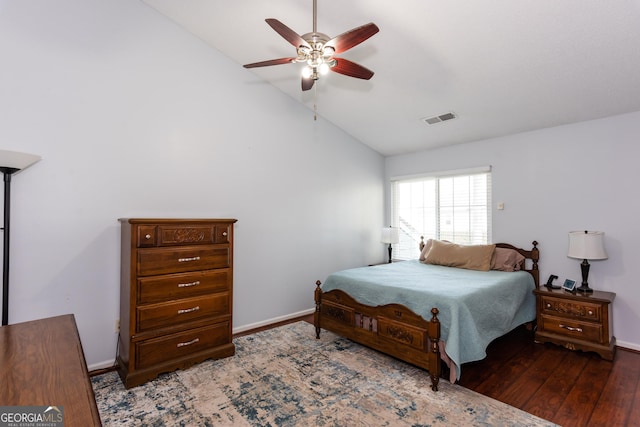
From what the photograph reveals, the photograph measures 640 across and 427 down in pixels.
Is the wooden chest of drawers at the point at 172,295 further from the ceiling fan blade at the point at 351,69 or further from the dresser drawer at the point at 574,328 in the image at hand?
the dresser drawer at the point at 574,328

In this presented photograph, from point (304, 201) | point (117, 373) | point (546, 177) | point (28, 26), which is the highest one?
point (28, 26)

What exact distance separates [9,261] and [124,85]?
5.51ft

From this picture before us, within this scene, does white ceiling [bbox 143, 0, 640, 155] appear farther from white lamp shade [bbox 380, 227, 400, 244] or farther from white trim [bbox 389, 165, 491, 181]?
white lamp shade [bbox 380, 227, 400, 244]

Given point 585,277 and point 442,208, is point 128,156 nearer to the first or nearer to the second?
point 442,208

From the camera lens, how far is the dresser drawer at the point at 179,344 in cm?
249

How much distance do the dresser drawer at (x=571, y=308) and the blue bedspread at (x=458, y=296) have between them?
0.21m

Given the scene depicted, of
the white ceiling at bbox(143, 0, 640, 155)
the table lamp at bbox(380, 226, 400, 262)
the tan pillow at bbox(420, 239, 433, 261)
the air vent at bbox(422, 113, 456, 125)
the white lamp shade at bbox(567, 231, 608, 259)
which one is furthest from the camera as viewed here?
the table lamp at bbox(380, 226, 400, 262)

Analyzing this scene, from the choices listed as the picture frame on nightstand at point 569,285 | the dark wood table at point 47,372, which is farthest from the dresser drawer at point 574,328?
the dark wood table at point 47,372

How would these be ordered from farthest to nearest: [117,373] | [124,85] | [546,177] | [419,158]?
[419,158], [546,177], [124,85], [117,373]

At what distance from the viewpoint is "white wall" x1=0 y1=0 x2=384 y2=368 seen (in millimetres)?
2465

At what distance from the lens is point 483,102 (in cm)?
341

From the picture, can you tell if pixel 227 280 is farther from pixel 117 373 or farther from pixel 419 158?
pixel 419 158

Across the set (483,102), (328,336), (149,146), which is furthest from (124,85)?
(483,102)
